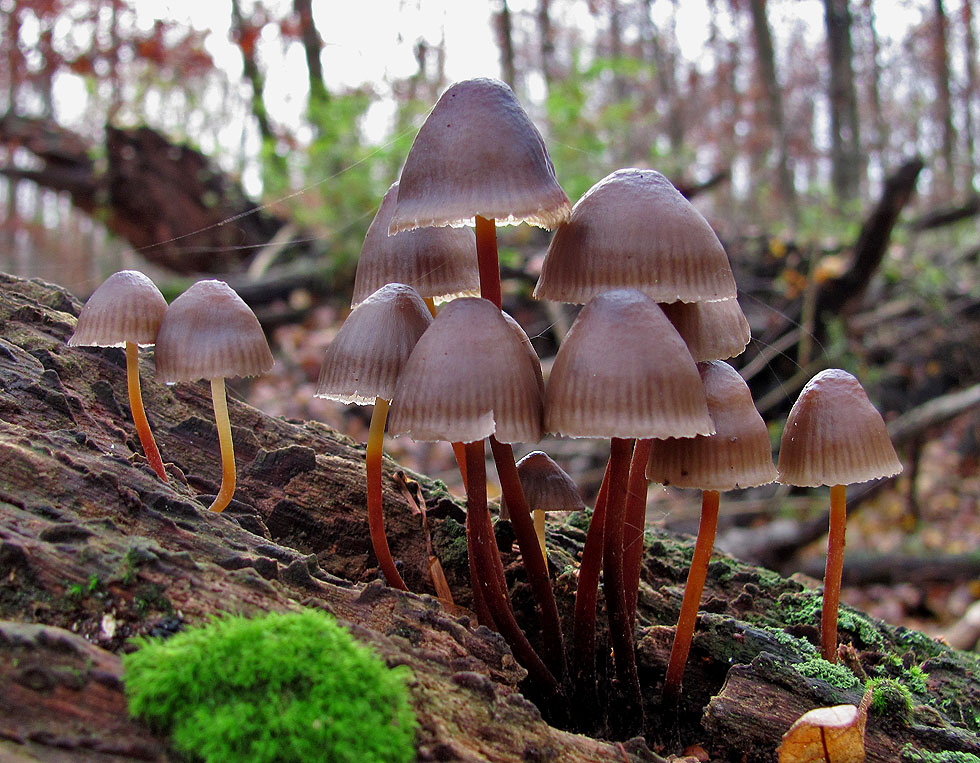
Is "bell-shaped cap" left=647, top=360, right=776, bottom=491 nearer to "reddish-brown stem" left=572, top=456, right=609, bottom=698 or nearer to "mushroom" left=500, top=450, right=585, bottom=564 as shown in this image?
"reddish-brown stem" left=572, top=456, right=609, bottom=698

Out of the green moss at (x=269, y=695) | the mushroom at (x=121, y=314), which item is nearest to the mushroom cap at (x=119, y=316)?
the mushroom at (x=121, y=314)

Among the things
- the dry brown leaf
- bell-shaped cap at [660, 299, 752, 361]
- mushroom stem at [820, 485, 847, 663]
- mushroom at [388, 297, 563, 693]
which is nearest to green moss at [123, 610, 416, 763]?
mushroom at [388, 297, 563, 693]

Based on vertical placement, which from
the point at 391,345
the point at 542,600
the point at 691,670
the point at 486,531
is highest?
the point at 391,345

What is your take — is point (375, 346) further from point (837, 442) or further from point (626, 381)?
point (837, 442)

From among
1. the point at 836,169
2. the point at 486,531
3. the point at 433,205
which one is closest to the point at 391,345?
the point at 433,205

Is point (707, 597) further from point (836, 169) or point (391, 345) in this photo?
point (836, 169)

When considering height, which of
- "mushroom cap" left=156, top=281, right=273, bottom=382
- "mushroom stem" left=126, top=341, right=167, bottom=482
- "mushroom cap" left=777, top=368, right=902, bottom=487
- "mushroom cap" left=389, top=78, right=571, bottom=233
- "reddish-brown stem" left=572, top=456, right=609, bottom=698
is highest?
"mushroom cap" left=389, top=78, right=571, bottom=233

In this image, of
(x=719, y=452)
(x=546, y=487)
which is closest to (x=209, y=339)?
(x=546, y=487)
